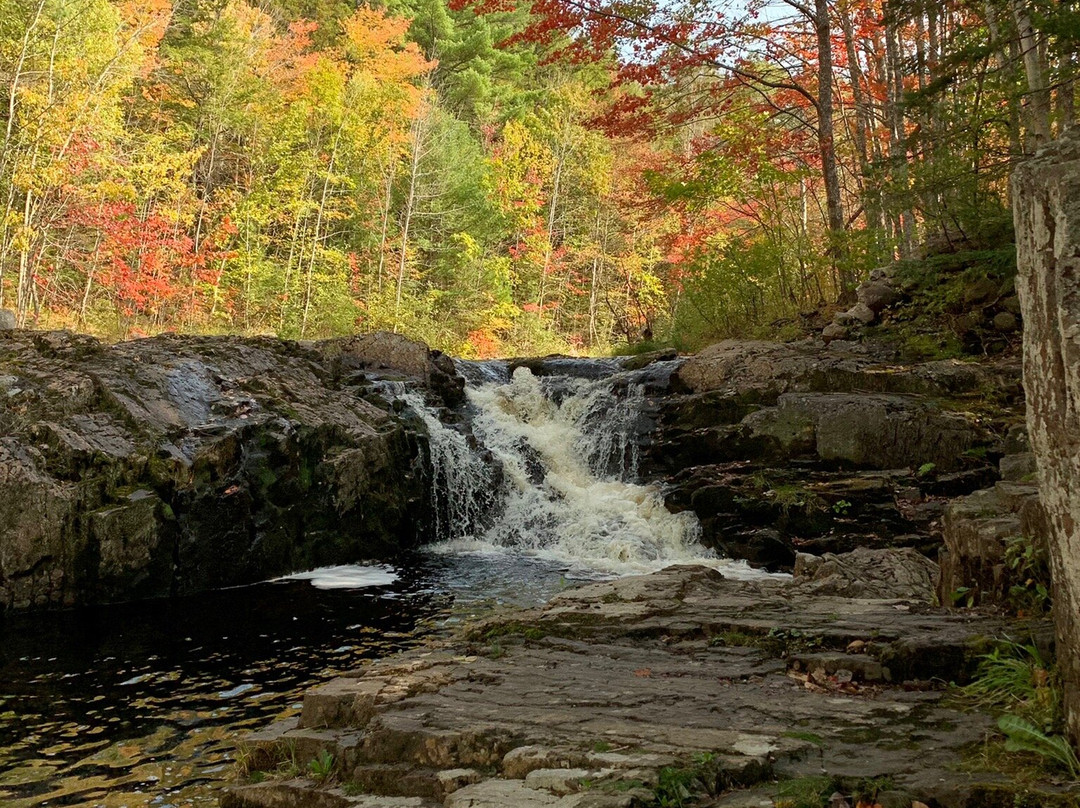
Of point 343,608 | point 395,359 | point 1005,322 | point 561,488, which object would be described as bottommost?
point 343,608

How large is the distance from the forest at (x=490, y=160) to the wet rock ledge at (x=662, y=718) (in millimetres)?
5058

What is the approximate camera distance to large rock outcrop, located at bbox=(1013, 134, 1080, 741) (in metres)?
1.96

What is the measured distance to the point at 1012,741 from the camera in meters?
2.12

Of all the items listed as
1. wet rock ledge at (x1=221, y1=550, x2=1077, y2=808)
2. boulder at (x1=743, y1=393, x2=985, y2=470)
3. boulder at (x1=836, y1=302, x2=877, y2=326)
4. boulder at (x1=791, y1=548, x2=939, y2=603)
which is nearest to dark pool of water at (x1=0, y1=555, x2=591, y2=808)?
wet rock ledge at (x1=221, y1=550, x2=1077, y2=808)

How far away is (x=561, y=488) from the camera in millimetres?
10289

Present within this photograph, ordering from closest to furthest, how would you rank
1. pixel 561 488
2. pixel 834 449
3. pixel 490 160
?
pixel 834 449, pixel 561 488, pixel 490 160

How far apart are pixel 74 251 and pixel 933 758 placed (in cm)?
1856

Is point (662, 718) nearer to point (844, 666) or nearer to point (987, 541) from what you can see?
point (844, 666)

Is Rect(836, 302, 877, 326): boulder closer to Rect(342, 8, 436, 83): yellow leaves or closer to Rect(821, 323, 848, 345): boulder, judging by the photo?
Rect(821, 323, 848, 345): boulder

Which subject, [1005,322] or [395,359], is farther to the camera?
[395,359]

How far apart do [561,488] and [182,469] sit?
4634mm

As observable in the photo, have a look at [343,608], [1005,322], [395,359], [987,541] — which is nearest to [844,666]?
[987,541]

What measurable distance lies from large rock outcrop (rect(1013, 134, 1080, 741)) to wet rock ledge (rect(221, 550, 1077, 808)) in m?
0.49

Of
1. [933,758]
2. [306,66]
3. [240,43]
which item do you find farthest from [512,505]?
[306,66]
